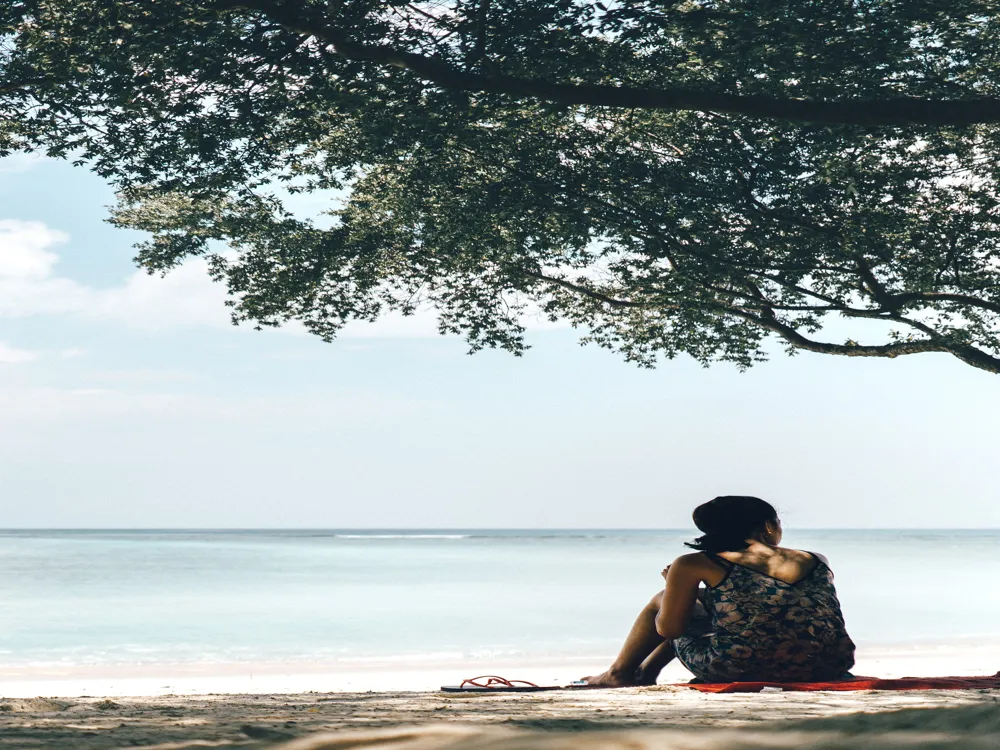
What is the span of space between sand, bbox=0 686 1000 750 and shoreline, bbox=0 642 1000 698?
23.2 feet

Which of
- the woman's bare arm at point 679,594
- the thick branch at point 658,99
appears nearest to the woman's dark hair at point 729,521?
the woman's bare arm at point 679,594

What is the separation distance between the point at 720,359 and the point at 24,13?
9.28 m

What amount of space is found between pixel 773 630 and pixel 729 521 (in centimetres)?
59

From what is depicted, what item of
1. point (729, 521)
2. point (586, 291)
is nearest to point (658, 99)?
point (729, 521)

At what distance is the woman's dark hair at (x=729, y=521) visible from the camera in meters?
5.07

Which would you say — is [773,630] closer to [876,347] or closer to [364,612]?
[876,347]

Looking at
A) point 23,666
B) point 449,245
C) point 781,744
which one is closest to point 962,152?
point 449,245

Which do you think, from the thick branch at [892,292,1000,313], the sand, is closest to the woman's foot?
the sand

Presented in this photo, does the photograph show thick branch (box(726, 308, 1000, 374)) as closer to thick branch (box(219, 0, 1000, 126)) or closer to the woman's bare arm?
thick branch (box(219, 0, 1000, 126))

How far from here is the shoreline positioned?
1186 cm

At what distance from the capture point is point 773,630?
5.07 meters

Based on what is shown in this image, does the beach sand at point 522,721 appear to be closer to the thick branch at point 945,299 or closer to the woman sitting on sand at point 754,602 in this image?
the woman sitting on sand at point 754,602

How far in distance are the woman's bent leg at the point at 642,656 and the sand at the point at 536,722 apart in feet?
1.96

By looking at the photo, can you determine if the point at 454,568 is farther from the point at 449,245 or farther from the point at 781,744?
the point at 781,744
